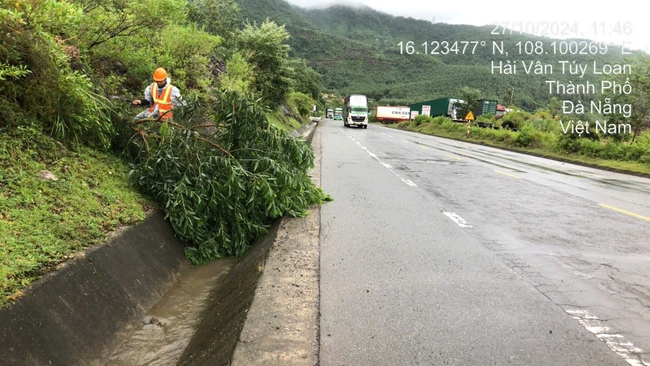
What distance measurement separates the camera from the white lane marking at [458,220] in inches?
256

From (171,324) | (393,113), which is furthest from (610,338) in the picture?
(393,113)

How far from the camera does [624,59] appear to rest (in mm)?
24922

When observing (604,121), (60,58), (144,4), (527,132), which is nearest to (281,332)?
(60,58)

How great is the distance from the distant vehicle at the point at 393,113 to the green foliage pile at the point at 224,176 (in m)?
63.6

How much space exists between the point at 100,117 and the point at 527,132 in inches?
1167

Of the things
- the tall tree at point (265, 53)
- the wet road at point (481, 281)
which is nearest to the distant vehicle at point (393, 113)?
the tall tree at point (265, 53)

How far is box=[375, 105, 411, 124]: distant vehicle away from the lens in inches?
2729

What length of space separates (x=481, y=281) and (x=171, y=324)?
9.88 feet

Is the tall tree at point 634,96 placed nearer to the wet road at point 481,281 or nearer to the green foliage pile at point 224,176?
the wet road at point 481,281

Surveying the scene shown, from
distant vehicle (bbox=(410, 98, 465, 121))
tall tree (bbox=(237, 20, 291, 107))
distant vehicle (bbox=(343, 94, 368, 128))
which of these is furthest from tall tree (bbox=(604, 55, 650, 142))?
distant vehicle (bbox=(410, 98, 465, 121))

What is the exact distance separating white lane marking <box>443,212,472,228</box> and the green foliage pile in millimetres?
2370

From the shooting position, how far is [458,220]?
680cm

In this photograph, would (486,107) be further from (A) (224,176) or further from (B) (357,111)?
(A) (224,176)

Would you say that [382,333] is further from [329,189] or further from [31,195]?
[329,189]
